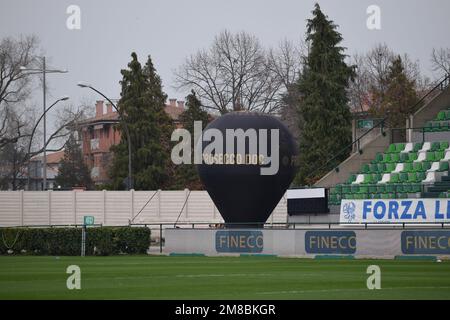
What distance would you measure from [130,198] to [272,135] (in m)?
17.1

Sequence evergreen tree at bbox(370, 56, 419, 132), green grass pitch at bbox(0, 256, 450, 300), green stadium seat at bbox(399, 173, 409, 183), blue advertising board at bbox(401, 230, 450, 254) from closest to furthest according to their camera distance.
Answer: green grass pitch at bbox(0, 256, 450, 300) → blue advertising board at bbox(401, 230, 450, 254) → green stadium seat at bbox(399, 173, 409, 183) → evergreen tree at bbox(370, 56, 419, 132)

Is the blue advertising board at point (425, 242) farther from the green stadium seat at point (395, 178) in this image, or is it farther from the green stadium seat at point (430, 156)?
the green stadium seat at point (430, 156)

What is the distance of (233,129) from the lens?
49656 mm

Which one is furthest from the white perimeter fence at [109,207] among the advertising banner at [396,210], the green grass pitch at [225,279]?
the green grass pitch at [225,279]

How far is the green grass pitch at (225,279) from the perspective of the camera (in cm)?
2317

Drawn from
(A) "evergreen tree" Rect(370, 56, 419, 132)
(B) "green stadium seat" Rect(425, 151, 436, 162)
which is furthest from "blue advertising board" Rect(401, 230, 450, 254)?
(A) "evergreen tree" Rect(370, 56, 419, 132)

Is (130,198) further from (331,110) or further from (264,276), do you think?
(264,276)

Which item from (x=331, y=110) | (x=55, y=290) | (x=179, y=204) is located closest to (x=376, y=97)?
(x=331, y=110)

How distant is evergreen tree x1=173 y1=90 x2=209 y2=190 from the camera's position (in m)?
81.6

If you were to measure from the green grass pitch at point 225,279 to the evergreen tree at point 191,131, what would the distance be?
43576mm

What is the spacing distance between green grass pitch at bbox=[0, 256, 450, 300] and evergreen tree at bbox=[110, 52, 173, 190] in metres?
42.2

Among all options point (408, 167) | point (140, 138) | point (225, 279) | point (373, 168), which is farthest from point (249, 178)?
point (140, 138)

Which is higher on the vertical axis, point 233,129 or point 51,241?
point 233,129

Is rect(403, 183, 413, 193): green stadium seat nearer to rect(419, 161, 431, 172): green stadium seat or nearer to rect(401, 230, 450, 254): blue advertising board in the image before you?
rect(419, 161, 431, 172): green stadium seat
